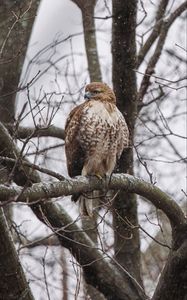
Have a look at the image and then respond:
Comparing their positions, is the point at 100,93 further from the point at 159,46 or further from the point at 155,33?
the point at 155,33

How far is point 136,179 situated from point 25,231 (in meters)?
2.89

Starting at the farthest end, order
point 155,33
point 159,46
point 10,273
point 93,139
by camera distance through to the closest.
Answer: point 155,33, point 159,46, point 93,139, point 10,273

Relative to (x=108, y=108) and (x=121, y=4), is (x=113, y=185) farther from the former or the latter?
(x=121, y=4)

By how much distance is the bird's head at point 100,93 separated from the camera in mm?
6660

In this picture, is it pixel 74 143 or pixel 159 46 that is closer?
pixel 74 143

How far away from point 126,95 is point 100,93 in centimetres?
32

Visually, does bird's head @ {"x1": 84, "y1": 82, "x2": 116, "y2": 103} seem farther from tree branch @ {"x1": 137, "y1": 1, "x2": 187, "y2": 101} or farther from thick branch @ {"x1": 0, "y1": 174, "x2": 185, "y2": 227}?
tree branch @ {"x1": 137, "y1": 1, "x2": 187, "y2": 101}

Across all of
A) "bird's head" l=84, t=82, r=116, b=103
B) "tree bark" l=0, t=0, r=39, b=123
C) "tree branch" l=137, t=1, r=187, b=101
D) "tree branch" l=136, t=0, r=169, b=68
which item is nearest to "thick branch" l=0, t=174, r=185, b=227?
"bird's head" l=84, t=82, r=116, b=103

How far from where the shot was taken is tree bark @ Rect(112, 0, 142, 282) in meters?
6.55

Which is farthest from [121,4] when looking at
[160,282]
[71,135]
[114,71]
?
[160,282]

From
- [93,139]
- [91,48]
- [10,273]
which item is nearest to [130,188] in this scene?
[93,139]

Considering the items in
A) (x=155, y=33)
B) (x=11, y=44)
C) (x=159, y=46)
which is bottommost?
(x=11, y=44)

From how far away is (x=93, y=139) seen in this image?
20.7ft

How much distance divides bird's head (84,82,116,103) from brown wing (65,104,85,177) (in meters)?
0.29
